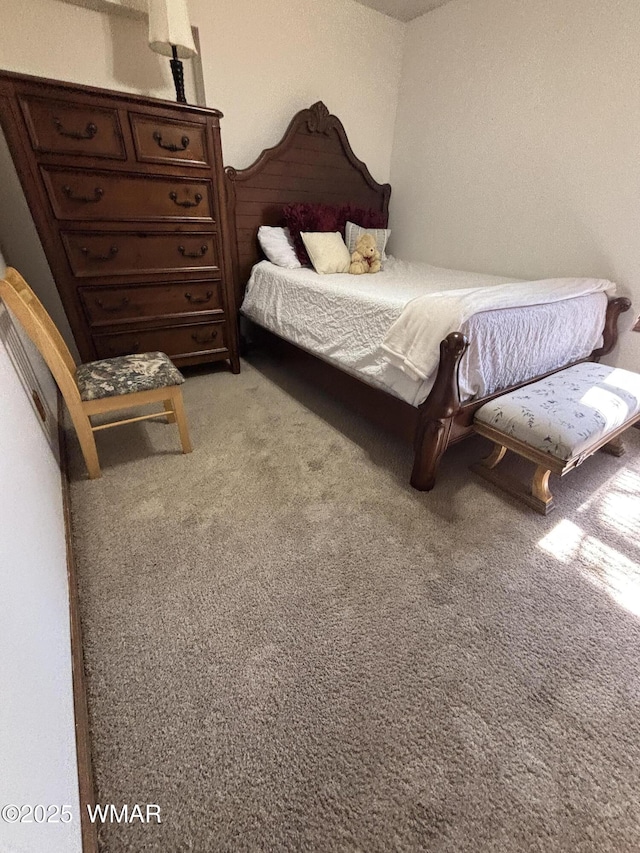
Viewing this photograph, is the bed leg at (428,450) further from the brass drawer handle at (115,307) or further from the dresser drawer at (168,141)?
the dresser drawer at (168,141)

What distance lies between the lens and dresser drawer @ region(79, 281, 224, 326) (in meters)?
1.92

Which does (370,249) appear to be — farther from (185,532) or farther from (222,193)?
(185,532)

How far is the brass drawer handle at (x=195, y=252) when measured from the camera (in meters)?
2.06

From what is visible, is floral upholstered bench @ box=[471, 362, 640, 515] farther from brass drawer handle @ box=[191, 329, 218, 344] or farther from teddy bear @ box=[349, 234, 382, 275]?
brass drawer handle @ box=[191, 329, 218, 344]

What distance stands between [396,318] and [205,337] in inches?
54.7

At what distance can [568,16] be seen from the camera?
1879 millimetres

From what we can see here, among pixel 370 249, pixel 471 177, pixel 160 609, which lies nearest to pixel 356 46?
pixel 471 177

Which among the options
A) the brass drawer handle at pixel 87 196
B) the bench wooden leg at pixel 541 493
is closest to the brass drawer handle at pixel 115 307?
the brass drawer handle at pixel 87 196

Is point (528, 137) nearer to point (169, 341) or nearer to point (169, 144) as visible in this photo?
point (169, 144)

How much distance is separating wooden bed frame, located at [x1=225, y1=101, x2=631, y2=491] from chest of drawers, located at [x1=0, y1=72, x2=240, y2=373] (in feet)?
1.42

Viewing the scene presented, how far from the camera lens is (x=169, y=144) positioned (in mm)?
1822

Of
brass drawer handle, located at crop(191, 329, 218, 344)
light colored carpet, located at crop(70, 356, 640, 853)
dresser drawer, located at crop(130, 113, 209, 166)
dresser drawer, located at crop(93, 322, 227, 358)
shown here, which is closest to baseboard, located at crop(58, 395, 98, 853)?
light colored carpet, located at crop(70, 356, 640, 853)

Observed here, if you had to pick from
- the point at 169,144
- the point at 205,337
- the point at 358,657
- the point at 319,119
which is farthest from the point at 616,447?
the point at 319,119

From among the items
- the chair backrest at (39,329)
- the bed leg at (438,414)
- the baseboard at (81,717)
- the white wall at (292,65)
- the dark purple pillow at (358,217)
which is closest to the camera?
the baseboard at (81,717)
